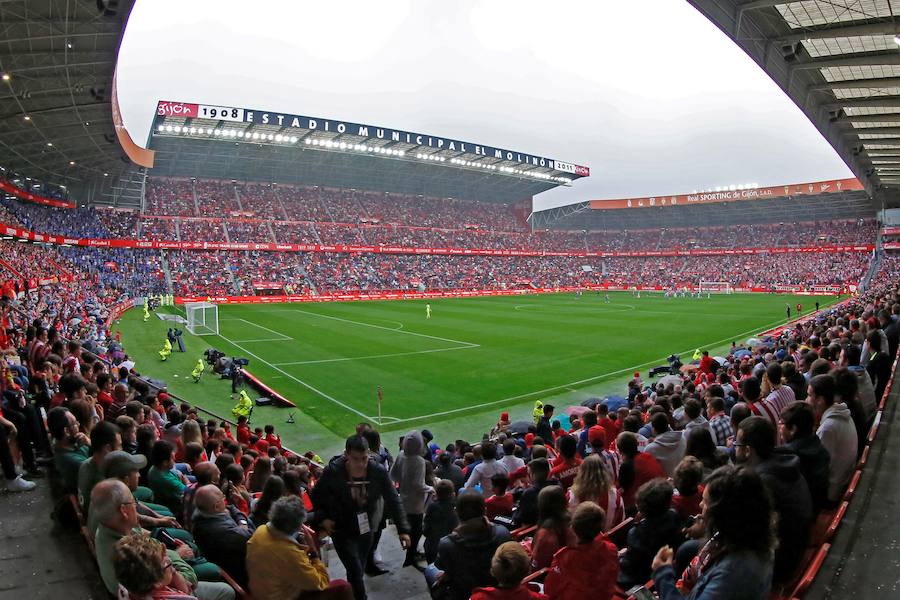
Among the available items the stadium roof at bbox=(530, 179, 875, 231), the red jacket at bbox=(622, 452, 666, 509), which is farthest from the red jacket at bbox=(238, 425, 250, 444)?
the stadium roof at bbox=(530, 179, 875, 231)

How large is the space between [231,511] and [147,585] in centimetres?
206

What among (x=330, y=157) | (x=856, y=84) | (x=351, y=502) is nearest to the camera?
(x=351, y=502)

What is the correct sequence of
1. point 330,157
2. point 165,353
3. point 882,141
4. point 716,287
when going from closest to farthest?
point 165,353 → point 882,141 → point 330,157 → point 716,287

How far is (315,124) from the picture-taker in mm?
50781

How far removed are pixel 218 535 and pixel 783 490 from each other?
4119 mm

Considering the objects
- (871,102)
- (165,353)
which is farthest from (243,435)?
(871,102)

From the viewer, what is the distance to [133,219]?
60.2 metres

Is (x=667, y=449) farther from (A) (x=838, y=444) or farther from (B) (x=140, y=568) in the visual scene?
(B) (x=140, y=568)

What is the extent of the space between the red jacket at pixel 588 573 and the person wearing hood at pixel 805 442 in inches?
69.4

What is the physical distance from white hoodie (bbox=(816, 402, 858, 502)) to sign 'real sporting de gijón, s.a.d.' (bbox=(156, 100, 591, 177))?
48.3m

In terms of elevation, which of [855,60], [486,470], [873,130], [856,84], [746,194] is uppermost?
[746,194]

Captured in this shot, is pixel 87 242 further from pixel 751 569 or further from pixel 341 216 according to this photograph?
pixel 751 569

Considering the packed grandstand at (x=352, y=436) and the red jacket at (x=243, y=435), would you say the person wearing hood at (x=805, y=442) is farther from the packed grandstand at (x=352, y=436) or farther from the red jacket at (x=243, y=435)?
the red jacket at (x=243, y=435)

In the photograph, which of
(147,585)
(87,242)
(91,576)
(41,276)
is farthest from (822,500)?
(87,242)
